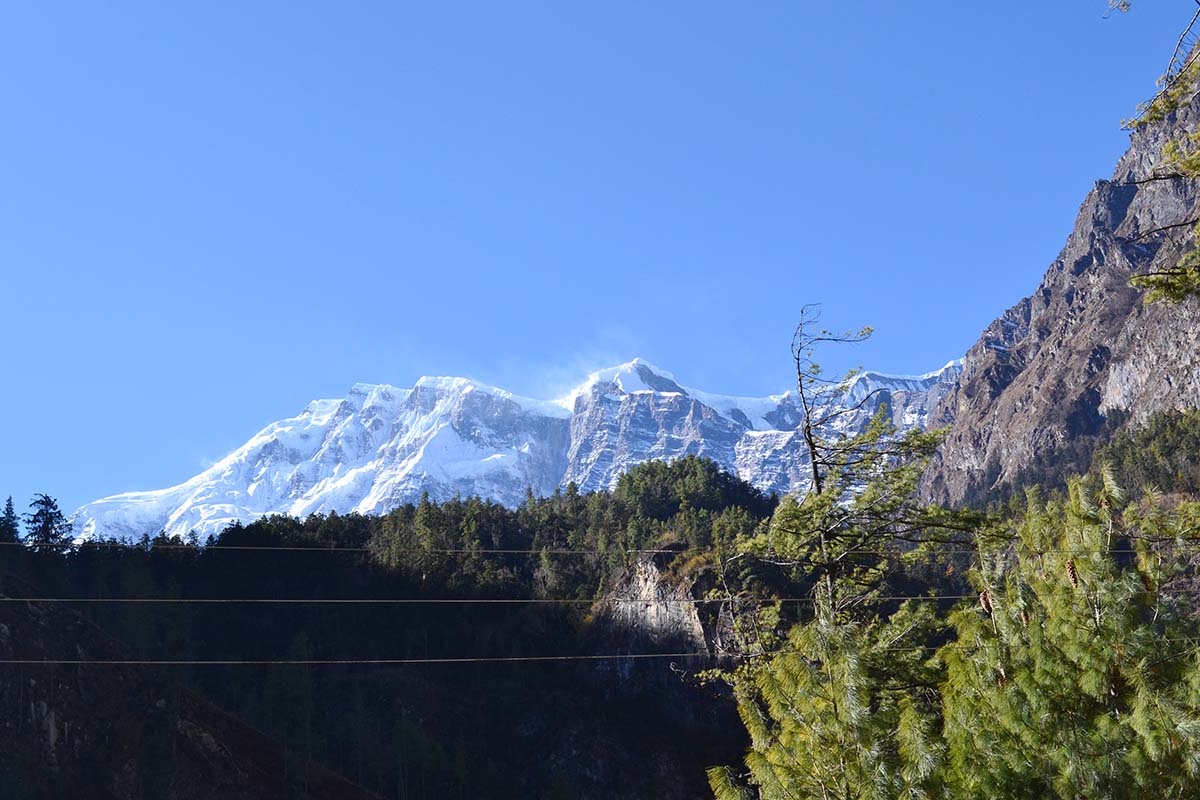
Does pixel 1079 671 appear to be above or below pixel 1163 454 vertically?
below

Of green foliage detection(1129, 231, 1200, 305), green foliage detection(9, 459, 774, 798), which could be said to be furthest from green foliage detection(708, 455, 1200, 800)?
green foliage detection(9, 459, 774, 798)

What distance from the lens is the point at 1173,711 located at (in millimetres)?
11633

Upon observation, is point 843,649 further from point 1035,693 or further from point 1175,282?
point 1175,282

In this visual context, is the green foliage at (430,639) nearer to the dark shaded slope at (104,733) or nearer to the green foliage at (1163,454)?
the dark shaded slope at (104,733)

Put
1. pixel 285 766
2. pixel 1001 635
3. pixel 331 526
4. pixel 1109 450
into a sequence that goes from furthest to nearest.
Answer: pixel 1109 450, pixel 331 526, pixel 285 766, pixel 1001 635

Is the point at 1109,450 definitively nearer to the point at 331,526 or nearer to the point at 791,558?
the point at 331,526

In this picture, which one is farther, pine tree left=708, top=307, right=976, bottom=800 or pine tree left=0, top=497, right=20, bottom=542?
pine tree left=0, top=497, right=20, bottom=542

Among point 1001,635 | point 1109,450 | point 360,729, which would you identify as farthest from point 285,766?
point 1109,450

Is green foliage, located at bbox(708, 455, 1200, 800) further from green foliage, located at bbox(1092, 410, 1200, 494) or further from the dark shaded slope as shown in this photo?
green foliage, located at bbox(1092, 410, 1200, 494)

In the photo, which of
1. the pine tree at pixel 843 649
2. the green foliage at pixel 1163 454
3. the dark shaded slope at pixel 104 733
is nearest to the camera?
the pine tree at pixel 843 649

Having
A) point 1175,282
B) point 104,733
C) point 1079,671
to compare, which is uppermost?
point 1175,282

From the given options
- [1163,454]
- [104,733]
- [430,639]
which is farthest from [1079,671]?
[1163,454]

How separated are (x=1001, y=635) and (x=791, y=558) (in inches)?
174

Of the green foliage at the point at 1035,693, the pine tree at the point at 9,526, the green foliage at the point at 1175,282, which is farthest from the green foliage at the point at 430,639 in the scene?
the green foliage at the point at 1175,282
